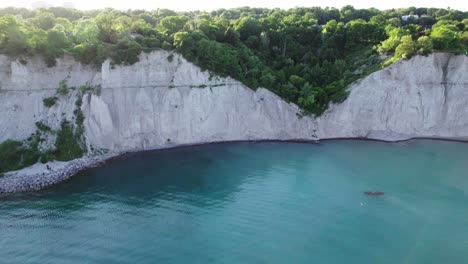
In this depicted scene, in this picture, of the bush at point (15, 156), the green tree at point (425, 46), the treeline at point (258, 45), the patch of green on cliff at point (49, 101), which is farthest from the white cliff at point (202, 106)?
the bush at point (15, 156)

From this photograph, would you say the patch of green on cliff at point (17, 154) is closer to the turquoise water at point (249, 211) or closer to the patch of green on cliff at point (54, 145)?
the patch of green on cliff at point (54, 145)

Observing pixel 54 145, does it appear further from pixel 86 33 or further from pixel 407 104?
pixel 407 104

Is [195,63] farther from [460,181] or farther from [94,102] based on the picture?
[460,181]

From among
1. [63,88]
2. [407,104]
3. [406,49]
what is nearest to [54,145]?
[63,88]

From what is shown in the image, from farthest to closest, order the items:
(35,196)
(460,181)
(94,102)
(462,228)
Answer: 1. (94,102)
2. (460,181)
3. (35,196)
4. (462,228)

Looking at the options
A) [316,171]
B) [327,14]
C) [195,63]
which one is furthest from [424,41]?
[327,14]

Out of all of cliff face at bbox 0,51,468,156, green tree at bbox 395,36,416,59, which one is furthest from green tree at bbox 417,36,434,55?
cliff face at bbox 0,51,468,156
